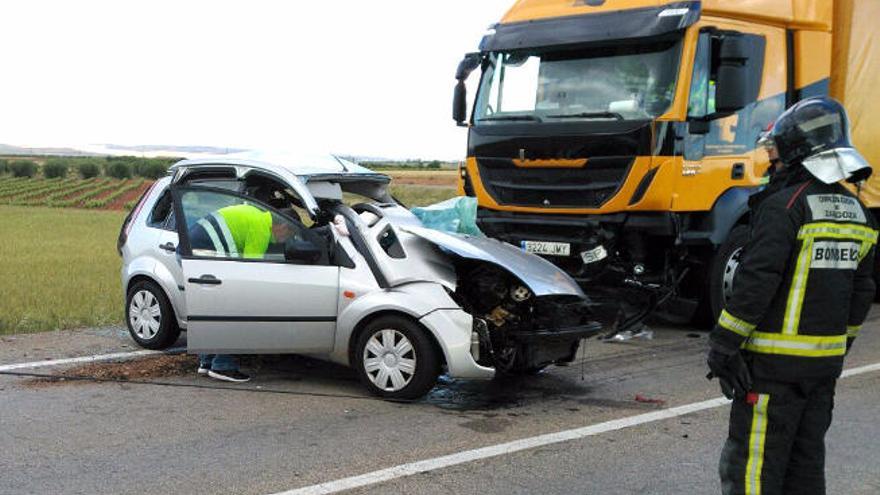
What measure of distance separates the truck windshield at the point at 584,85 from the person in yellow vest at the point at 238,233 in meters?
3.56

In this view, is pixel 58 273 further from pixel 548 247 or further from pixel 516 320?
pixel 516 320

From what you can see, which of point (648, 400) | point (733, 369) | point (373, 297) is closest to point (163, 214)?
point (373, 297)

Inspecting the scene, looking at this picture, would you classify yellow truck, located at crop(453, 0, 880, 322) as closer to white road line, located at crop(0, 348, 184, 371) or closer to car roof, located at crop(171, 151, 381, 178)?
car roof, located at crop(171, 151, 381, 178)

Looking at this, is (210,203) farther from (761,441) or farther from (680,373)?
(761,441)

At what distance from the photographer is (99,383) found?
6887 millimetres

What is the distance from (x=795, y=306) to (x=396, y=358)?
353 centimetres

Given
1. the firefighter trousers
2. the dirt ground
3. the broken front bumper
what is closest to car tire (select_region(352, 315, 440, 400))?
the broken front bumper

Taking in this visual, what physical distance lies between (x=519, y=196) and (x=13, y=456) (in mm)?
5793

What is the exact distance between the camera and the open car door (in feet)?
21.4

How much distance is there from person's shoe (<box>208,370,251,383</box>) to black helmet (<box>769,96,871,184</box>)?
15.6 feet

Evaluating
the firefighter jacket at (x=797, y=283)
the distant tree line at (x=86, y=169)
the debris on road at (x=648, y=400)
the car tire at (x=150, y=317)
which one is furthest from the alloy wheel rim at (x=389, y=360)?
the distant tree line at (x=86, y=169)

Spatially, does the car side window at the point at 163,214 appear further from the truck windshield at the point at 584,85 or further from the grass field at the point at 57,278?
the truck windshield at the point at 584,85

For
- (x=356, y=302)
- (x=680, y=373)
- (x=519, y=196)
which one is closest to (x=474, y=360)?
(x=356, y=302)

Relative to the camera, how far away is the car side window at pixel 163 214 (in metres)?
8.18
